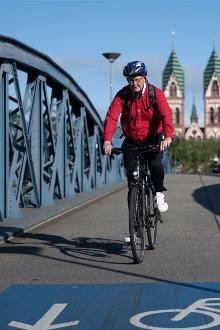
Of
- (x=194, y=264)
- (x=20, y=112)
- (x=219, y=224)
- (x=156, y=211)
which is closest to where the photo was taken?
(x=194, y=264)

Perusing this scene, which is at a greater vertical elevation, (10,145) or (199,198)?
(10,145)

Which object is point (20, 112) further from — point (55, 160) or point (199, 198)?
point (199, 198)

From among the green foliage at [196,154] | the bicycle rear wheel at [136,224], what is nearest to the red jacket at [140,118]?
the bicycle rear wheel at [136,224]

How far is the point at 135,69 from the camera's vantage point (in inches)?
265

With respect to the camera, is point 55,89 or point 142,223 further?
point 55,89

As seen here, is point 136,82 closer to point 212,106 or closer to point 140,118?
point 140,118

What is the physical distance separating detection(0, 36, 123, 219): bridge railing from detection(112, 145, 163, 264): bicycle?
350cm

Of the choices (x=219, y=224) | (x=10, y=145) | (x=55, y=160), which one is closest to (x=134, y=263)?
(x=219, y=224)

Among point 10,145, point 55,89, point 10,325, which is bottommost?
point 10,325

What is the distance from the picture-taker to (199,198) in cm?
1606

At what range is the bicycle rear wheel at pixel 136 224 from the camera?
6688 millimetres

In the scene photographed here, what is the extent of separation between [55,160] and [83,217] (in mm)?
2325

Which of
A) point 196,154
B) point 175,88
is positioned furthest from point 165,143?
point 175,88

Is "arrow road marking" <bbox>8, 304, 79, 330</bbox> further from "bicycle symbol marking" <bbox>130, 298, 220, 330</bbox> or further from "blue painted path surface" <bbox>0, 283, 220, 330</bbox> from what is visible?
"bicycle symbol marking" <bbox>130, 298, 220, 330</bbox>
